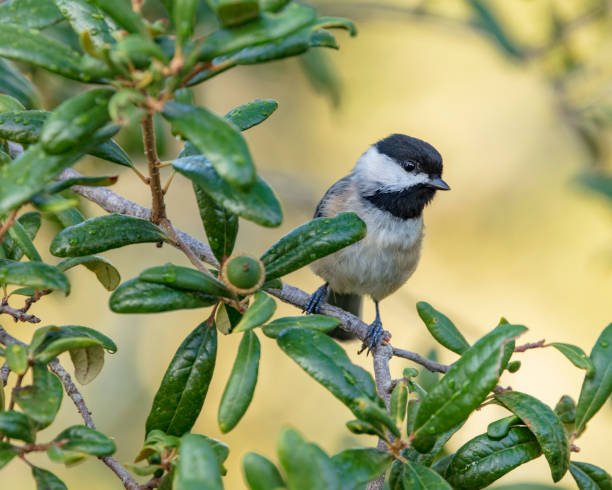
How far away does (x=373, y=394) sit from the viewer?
4.79ft

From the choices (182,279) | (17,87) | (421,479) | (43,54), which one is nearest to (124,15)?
(43,54)

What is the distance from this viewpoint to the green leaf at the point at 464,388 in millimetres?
1452

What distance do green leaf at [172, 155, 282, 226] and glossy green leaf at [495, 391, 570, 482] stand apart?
0.79 metres

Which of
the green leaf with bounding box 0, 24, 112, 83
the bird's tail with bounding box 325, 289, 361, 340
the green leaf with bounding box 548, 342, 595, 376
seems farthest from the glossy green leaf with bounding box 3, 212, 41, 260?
the bird's tail with bounding box 325, 289, 361, 340

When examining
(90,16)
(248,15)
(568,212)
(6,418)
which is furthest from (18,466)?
(568,212)

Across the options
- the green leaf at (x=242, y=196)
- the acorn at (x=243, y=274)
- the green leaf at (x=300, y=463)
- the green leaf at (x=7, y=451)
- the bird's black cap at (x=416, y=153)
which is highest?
the bird's black cap at (x=416, y=153)

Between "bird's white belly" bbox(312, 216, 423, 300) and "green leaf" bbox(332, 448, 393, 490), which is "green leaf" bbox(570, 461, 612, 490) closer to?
"green leaf" bbox(332, 448, 393, 490)

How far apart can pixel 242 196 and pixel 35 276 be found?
1.55ft

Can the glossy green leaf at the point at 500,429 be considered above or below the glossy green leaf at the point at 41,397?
above

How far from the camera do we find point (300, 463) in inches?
45.4

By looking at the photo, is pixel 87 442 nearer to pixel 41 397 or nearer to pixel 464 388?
pixel 41 397

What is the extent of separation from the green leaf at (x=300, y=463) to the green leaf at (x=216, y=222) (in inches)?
25.0

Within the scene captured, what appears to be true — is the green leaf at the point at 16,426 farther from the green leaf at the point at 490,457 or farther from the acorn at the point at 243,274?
the green leaf at the point at 490,457

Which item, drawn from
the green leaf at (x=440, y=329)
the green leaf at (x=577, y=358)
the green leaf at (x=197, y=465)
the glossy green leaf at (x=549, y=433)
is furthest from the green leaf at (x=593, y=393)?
the green leaf at (x=197, y=465)
